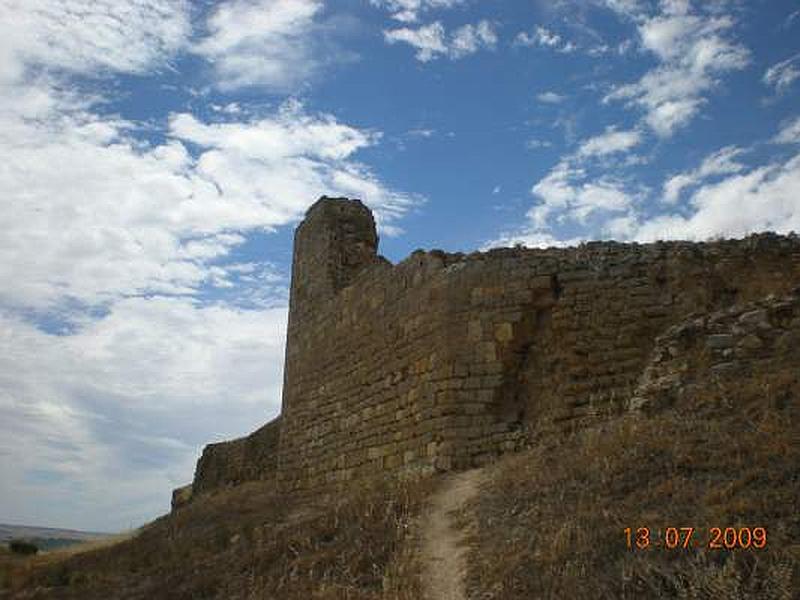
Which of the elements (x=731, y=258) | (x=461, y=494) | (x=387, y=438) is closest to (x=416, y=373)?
(x=387, y=438)

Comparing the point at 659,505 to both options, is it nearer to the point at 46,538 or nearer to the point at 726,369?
the point at 726,369

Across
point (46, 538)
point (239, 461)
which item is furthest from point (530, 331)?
point (46, 538)

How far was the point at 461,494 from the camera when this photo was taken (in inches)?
292

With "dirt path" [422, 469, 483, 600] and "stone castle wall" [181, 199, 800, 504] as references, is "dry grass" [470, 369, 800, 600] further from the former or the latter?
"stone castle wall" [181, 199, 800, 504]

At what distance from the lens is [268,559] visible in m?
7.20

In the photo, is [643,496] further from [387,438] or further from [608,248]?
[387,438]

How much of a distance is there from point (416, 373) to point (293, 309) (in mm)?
5767

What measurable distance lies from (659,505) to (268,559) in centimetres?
381

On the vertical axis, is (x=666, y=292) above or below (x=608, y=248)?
below

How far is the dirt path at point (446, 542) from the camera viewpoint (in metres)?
5.09
